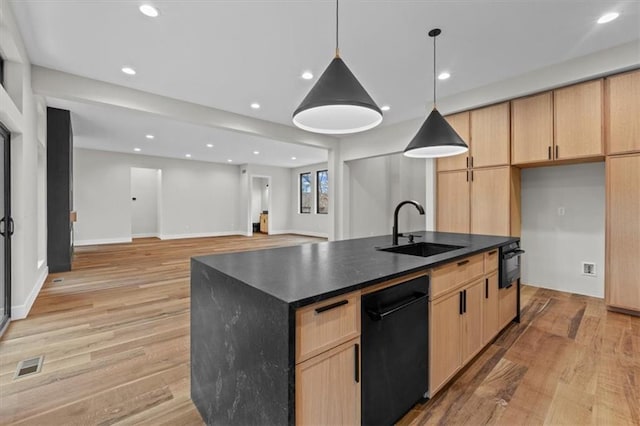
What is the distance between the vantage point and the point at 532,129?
144 inches

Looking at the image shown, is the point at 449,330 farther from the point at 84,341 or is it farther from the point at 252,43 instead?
the point at 252,43

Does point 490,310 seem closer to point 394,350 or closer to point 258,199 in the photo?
point 394,350

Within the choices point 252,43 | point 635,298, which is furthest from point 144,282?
point 635,298

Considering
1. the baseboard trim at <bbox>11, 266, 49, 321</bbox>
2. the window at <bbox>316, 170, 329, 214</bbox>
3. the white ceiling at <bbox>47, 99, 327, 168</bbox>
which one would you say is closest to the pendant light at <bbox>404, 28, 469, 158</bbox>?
the white ceiling at <bbox>47, 99, 327, 168</bbox>

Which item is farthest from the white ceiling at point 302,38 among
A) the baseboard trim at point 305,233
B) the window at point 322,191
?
the baseboard trim at point 305,233

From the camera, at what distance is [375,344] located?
1.32 metres

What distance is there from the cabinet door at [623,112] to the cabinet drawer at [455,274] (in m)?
2.39

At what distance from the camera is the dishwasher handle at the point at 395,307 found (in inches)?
50.3

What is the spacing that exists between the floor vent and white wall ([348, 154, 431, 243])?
5.75m

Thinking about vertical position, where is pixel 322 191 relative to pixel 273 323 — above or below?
above

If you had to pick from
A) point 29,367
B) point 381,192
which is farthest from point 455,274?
point 381,192

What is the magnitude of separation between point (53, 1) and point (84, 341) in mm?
2896

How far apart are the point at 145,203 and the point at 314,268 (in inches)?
431

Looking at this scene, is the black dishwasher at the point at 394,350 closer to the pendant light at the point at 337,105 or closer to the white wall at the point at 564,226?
the pendant light at the point at 337,105
